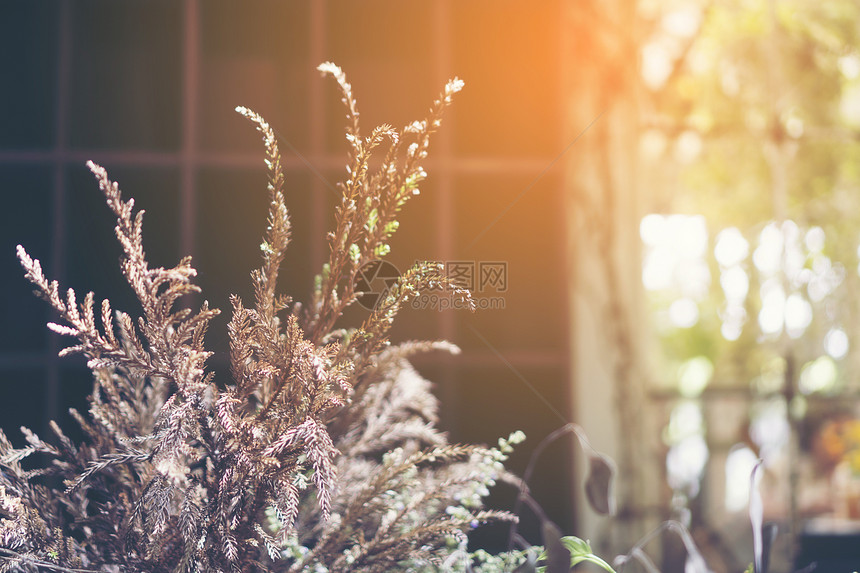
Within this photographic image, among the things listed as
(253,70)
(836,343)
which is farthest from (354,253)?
(836,343)

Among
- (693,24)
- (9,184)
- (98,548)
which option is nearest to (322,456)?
(98,548)

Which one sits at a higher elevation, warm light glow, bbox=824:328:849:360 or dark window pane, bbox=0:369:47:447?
warm light glow, bbox=824:328:849:360

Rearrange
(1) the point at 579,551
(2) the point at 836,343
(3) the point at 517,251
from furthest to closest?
(2) the point at 836,343 < (3) the point at 517,251 < (1) the point at 579,551

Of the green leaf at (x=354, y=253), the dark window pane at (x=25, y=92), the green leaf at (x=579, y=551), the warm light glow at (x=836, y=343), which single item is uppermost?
the dark window pane at (x=25, y=92)

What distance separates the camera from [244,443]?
519mm

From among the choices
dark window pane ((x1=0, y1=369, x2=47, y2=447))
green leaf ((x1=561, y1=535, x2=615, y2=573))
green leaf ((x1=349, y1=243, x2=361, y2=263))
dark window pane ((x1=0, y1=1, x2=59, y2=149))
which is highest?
dark window pane ((x1=0, y1=1, x2=59, y2=149))

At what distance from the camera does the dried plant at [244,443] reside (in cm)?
49

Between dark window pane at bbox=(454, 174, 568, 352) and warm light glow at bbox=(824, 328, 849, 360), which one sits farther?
warm light glow at bbox=(824, 328, 849, 360)

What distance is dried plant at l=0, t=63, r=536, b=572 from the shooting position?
49 centimetres

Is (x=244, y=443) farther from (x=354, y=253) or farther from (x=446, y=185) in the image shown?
(x=446, y=185)

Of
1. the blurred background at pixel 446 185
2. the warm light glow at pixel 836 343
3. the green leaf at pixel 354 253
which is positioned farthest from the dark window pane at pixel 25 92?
the warm light glow at pixel 836 343

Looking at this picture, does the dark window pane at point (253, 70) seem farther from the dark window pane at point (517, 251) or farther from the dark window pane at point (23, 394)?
the dark window pane at point (23, 394)

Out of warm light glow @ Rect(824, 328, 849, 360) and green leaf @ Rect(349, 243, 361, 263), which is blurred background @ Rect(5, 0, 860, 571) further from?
green leaf @ Rect(349, 243, 361, 263)

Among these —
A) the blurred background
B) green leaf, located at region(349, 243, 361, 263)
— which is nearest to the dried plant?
green leaf, located at region(349, 243, 361, 263)
